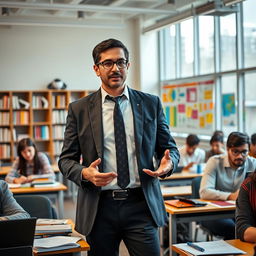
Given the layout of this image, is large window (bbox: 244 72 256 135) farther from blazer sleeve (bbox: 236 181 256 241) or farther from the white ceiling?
blazer sleeve (bbox: 236 181 256 241)

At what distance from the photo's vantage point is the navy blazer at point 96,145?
2.46 metres

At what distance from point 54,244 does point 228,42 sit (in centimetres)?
686

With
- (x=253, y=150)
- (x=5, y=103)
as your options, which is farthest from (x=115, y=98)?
(x=5, y=103)

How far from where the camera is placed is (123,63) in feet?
8.07

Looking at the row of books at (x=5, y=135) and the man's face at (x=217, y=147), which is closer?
the man's face at (x=217, y=147)

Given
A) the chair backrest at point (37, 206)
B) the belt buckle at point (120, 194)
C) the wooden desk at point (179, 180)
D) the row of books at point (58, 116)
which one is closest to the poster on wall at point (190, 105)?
the row of books at point (58, 116)

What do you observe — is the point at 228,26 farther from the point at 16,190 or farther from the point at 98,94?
the point at 98,94

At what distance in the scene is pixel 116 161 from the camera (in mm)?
2469

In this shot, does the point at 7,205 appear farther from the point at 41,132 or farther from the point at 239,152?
the point at 41,132

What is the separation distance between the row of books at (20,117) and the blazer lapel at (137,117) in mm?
8000

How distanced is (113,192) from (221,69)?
728 centimetres

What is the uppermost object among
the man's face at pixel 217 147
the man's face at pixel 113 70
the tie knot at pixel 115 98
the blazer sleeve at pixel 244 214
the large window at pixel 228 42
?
the large window at pixel 228 42

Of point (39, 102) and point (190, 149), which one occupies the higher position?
point (39, 102)

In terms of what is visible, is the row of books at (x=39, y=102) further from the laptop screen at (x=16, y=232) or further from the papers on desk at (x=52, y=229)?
the laptop screen at (x=16, y=232)
